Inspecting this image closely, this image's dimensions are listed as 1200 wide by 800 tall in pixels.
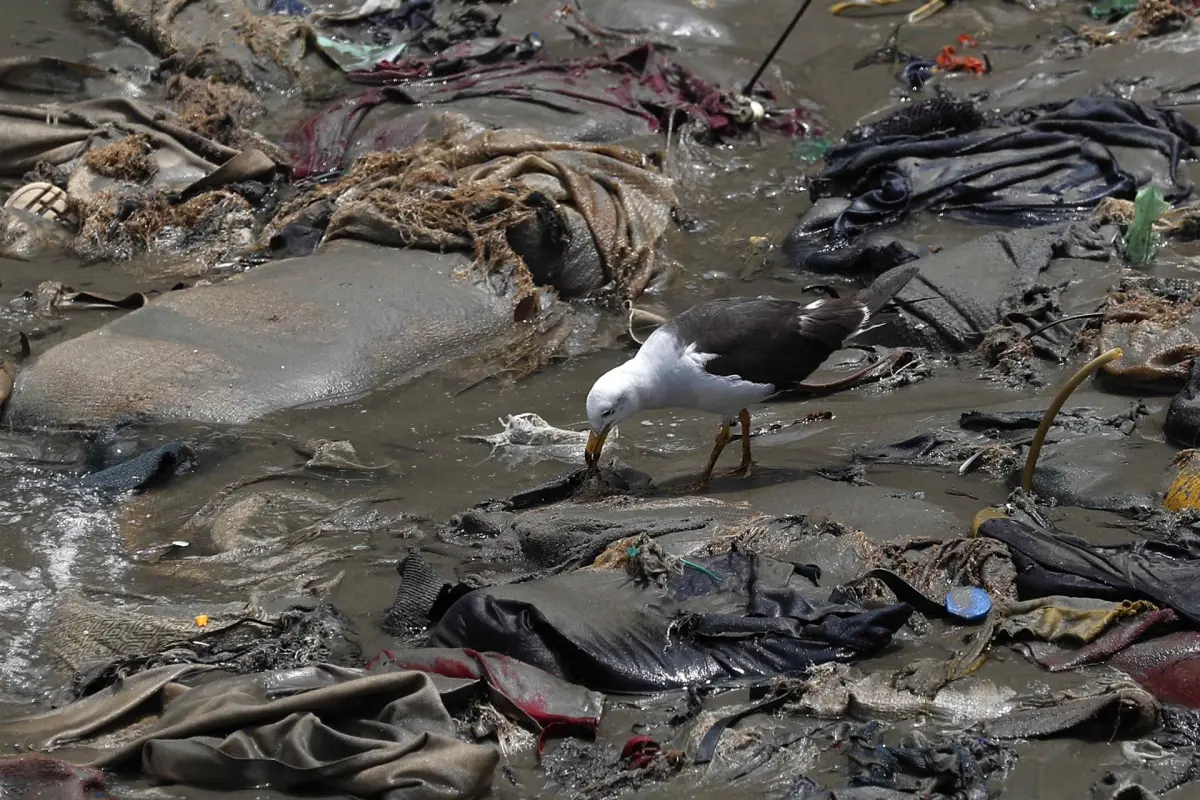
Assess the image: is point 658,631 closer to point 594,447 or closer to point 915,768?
point 915,768

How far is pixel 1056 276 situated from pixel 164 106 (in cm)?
596

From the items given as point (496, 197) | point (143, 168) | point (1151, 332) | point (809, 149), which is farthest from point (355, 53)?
point (1151, 332)

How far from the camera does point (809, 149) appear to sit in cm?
926

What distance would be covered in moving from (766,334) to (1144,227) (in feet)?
8.78

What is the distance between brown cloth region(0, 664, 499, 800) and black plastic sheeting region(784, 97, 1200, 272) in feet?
Answer: 14.9

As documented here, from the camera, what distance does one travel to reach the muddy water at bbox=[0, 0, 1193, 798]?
4383 mm

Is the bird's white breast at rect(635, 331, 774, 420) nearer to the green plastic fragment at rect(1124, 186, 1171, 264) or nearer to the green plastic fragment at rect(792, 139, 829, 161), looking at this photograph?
the green plastic fragment at rect(1124, 186, 1171, 264)

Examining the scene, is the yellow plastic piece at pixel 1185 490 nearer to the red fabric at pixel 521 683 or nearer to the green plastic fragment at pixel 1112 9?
the red fabric at pixel 521 683

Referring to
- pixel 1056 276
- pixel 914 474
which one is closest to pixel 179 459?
pixel 914 474

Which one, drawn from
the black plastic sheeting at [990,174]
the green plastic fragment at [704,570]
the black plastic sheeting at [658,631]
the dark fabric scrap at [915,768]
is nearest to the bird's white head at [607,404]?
the green plastic fragment at [704,570]

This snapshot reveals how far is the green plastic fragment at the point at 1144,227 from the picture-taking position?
695cm

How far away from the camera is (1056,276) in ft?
22.4

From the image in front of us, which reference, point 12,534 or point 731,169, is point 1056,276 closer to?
point 731,169

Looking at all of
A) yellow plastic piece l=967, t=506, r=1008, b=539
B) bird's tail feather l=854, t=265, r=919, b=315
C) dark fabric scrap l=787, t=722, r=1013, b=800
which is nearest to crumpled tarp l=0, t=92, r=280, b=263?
bird's tail feather l=854, t=265, r=919, b=315
